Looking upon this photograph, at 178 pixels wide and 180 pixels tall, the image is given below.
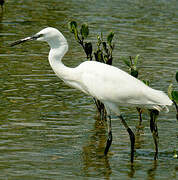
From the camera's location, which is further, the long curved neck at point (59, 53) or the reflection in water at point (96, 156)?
the long curved neck at point (59, 53)

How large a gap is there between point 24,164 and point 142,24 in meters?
12.5

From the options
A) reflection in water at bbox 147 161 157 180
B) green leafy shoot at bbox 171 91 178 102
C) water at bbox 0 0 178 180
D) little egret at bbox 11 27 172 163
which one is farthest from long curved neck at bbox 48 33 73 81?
reflection in water at bbox 147 161 157 180

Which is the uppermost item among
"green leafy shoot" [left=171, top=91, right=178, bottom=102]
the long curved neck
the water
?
the long curved neck

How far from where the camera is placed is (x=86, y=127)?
851 cm

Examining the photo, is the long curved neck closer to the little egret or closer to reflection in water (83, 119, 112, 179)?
the little egret

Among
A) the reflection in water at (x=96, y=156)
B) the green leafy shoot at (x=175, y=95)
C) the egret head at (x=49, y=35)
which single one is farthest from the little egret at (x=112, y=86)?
the reflection in water at (x=96, y=156)

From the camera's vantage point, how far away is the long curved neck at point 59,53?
23.7ft

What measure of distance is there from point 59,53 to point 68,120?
177 centimetres

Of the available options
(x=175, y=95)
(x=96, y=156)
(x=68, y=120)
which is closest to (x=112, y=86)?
(x=175, y=95)

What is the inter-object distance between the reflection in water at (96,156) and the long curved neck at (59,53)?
106 cm

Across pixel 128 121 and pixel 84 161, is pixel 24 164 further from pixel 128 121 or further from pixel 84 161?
pixel 128 121

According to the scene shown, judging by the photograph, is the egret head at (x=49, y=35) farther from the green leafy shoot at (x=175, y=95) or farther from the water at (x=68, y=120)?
the green leafy shoot at (x=175, y=95)

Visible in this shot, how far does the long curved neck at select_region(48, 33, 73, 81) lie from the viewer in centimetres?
722

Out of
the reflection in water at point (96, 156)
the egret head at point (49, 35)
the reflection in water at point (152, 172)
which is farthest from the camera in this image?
the egret head at point (49, 35)
